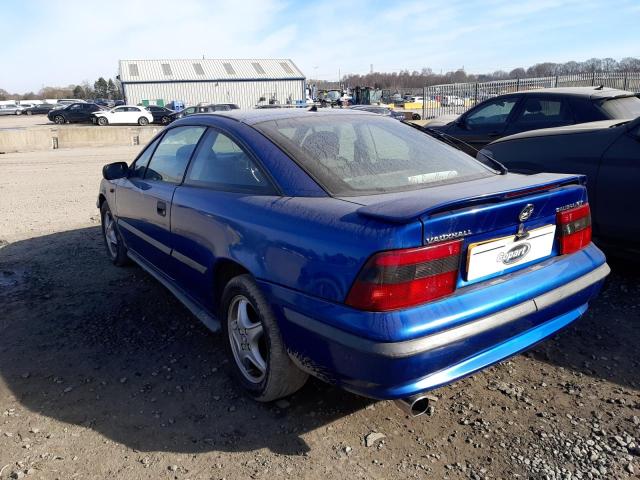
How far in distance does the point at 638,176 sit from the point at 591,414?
6.68 feet

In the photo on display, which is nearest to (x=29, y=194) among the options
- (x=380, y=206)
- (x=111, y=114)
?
(x=380, y=206)

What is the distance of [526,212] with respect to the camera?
7.65ft

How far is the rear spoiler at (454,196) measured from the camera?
2041mm

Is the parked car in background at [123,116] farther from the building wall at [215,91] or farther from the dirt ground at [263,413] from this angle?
the dirt ground at [263,413]

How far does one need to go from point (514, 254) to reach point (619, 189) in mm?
2111

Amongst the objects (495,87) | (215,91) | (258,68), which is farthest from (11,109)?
(495,87)

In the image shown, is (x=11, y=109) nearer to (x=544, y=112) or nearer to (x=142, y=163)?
(x=544, y=112)

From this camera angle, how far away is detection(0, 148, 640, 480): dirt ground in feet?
7.64

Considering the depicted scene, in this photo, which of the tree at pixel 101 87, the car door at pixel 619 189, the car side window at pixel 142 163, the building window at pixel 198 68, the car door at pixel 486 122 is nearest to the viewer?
the car door at pixel 619 189

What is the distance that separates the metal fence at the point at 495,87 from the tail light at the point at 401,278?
20.6 m

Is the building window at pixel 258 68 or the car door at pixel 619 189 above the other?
the building window at pixel 258 68

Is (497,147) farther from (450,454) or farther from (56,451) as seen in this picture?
(56,451)

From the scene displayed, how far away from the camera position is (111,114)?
3534 centimetres

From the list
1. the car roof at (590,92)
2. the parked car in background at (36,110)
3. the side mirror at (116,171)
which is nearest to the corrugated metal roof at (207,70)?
the parked car in background at (36,110)
